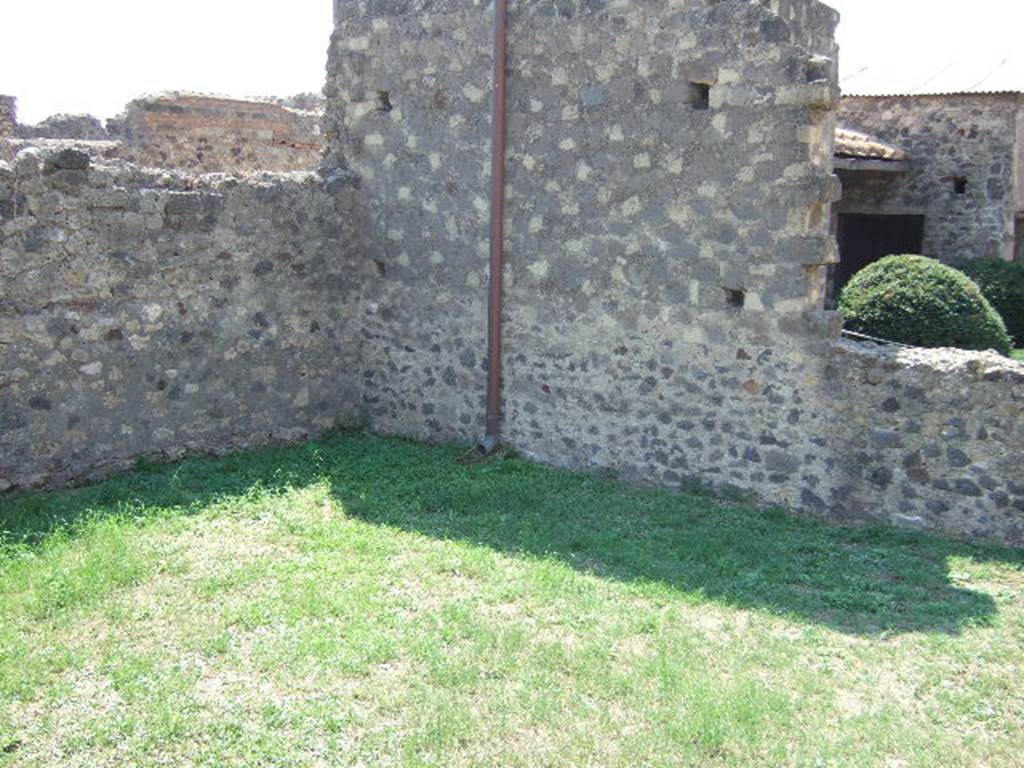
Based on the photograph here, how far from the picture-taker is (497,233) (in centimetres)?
919

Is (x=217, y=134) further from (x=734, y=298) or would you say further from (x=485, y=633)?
(x=485, y=633)

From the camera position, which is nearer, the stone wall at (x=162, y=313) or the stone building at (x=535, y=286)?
the stone building at (x=535, y=286)

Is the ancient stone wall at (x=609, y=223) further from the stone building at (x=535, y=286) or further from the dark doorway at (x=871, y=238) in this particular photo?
the dark doorway at (x=871, y=238)

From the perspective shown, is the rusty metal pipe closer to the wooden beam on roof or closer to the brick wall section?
the brick wall section

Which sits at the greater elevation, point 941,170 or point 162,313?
point 941,170

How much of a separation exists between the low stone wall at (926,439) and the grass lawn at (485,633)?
27 cm

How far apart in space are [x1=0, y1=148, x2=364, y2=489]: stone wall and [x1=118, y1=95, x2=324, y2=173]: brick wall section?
6.33m

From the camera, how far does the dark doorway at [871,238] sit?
17.3m

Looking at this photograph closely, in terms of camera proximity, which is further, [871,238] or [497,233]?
[871,238]

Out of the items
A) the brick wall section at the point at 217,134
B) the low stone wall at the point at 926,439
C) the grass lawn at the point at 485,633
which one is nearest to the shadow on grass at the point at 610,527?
the grass lawn at the point at 485,633

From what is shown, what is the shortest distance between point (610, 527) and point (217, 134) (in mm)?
11951

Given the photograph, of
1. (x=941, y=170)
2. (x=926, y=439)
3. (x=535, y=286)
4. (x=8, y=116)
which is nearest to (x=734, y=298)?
(x=926, y=439)

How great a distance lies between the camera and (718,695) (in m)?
5.04

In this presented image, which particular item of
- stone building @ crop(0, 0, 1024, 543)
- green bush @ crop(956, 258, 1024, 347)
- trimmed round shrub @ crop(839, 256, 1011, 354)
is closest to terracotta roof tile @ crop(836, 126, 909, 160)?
green bush @ crop(956, 258, 1024, 347)
